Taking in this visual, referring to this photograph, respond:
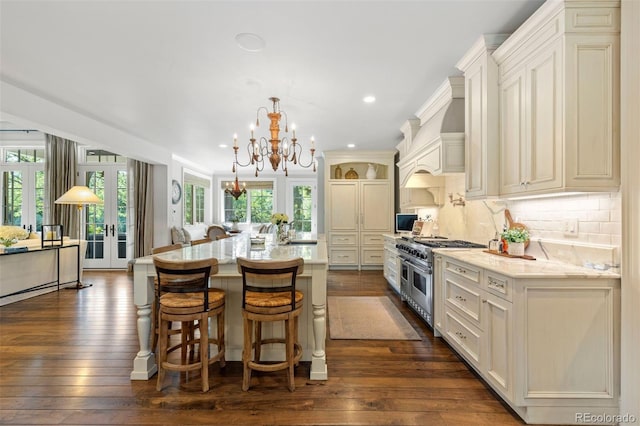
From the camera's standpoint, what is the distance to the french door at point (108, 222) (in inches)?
259

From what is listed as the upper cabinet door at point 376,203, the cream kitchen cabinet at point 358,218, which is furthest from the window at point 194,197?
the upper cabinet door at point 376,203

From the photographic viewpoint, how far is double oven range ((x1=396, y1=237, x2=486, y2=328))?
321cm

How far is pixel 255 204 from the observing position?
955 cm

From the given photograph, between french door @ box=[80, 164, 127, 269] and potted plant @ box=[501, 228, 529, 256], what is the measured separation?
283 inches

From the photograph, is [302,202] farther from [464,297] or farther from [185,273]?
[185,273]

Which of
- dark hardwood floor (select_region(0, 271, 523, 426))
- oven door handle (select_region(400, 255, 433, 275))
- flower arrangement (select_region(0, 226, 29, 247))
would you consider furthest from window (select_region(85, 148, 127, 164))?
oven door handle (select_region(400, 255, 433, 275))

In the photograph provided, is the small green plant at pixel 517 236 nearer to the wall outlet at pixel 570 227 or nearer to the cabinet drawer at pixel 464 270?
the wall outlet at pixel 570 227

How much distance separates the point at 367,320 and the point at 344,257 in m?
3.12

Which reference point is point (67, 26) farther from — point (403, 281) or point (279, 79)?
point (403, 281)

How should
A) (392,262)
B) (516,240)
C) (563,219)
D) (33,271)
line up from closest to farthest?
(563,219) < (516,240) < (33,271) < (392,262)

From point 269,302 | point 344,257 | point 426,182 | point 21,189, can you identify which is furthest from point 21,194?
point 426,182

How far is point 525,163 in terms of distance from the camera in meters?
2.26

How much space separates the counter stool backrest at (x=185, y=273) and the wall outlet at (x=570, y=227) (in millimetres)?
2609

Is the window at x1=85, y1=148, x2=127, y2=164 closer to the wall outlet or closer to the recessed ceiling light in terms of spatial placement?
the recessed ceiling light
